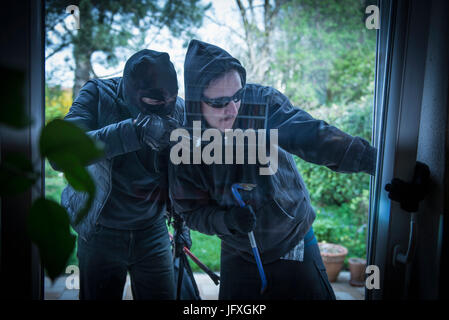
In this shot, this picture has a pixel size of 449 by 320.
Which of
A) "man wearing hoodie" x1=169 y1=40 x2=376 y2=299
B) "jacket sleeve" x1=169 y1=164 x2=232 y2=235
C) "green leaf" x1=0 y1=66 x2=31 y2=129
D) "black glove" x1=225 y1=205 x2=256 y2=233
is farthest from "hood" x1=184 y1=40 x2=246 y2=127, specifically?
"green leaf" x1=0 y1=66 x2=31 y2=129

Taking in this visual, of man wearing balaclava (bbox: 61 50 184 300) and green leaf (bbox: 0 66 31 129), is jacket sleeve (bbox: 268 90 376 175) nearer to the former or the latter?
man wearing balaclava (bbox: 61 50 184 300)

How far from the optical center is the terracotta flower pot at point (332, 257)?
1046 mm

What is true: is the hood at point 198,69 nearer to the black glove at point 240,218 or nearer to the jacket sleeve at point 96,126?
the jacket sleeve at point 96,126

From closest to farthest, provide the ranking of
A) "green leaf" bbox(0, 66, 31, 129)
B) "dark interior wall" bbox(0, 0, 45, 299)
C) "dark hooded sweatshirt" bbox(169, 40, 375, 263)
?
1. "green leaf" bbox(0, 66, 31, 129)
2. "dark interior wall" bbox(0, 0, 45, 299)
3. "dark hooded sweatshirt" bbox(169, 40, 375, 263)

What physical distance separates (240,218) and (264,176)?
155 millimetres

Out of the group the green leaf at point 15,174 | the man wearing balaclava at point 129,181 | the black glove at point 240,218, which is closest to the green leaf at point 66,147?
the green leaf at point 15,174

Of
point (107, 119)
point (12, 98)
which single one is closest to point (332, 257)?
point (107, 119)

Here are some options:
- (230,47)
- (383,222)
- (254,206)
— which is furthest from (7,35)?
(383,222)

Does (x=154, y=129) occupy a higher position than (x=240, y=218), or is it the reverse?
(x=154, y=129)

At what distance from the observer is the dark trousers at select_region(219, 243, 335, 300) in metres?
1.00

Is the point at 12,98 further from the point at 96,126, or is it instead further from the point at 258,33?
the point at 258,33

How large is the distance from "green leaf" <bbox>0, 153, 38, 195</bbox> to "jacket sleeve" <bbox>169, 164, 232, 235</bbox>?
51 centimetres

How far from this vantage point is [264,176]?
0.99 meters
